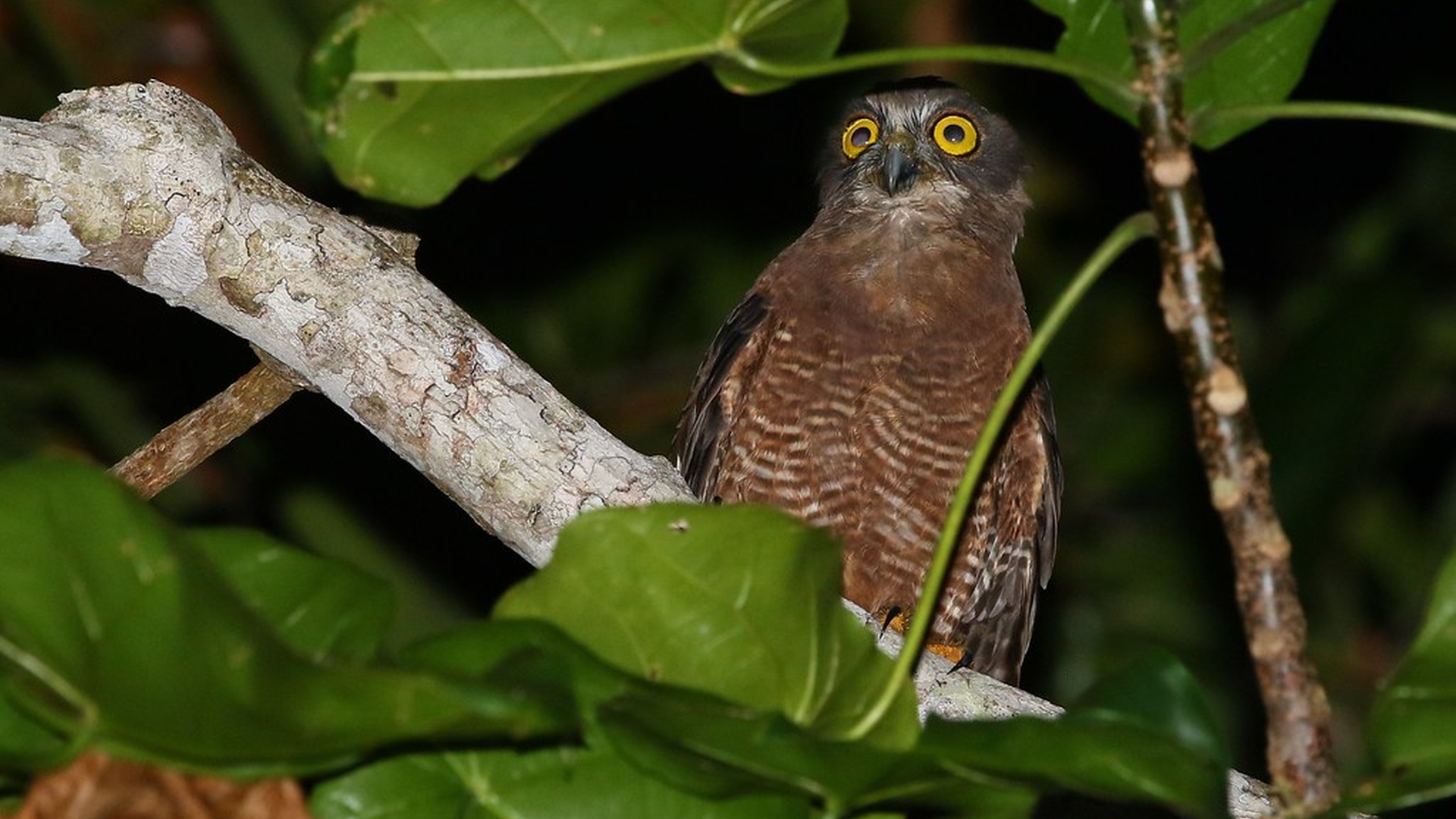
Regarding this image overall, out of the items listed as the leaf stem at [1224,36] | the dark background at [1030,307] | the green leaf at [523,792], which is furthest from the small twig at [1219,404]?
the dark background at [1030,307]

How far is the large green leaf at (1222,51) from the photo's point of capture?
256cm

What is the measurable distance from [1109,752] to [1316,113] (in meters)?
0.87

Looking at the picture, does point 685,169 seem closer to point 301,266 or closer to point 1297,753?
point 301,266

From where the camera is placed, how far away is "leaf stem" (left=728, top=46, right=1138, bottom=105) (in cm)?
205

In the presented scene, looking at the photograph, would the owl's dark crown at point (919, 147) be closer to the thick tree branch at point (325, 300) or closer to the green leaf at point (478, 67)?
the thick tree branch at point (325, 300)

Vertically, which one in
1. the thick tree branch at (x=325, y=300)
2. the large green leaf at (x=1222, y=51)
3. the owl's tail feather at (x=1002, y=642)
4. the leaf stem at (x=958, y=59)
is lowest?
the thick tree branch at (x=325, y=300)

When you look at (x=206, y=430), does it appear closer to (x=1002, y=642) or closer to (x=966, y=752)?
(x=966, y=752)

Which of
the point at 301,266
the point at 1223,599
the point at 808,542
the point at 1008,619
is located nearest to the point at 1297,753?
the point at 808,542

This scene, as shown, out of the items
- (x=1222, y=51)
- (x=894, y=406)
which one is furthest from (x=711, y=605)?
(x=894, y=406)

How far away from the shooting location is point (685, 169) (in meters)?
7.51

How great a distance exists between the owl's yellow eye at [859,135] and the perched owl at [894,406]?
161mm

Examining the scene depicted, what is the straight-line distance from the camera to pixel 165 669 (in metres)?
1.58

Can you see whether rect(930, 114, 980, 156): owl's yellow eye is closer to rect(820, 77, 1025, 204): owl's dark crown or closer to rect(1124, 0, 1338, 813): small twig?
rect(820, 77, 1025, 204): owl's dark crown

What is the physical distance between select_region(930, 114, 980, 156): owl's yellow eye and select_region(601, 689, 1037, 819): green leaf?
401cm
